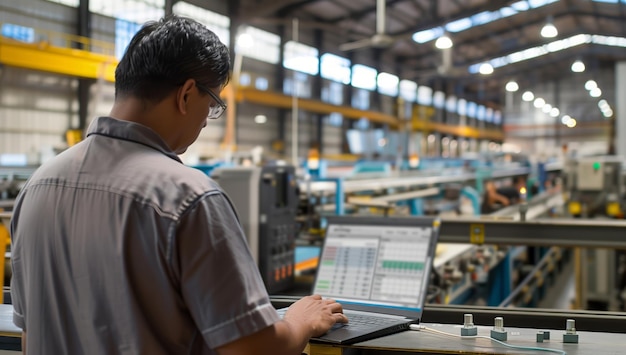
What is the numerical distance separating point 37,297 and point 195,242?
1.08ft

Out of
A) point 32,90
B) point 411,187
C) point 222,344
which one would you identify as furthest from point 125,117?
point 32,90

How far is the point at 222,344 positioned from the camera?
0.95m

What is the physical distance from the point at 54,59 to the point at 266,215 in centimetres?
792

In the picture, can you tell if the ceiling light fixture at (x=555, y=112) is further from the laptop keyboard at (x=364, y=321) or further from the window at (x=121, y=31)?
the laptop keyboard at (x=364, y=321)

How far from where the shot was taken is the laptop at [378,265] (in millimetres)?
1647

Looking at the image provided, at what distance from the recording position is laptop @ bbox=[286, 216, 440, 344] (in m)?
1.65

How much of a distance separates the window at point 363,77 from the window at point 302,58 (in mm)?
1954

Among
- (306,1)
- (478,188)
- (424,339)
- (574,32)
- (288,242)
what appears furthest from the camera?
(574,32)

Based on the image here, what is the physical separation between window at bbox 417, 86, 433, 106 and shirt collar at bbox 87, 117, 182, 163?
958 inches

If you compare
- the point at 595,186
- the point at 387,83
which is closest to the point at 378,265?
the point at 595,186

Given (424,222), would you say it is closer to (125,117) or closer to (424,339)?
(424,339)

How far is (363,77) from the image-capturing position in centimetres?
2056

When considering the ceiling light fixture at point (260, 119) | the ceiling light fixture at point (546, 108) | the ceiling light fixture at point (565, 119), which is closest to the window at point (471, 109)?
the ceiling light fixture at point (546, 108)

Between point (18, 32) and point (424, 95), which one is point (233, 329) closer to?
point (18, 32)
